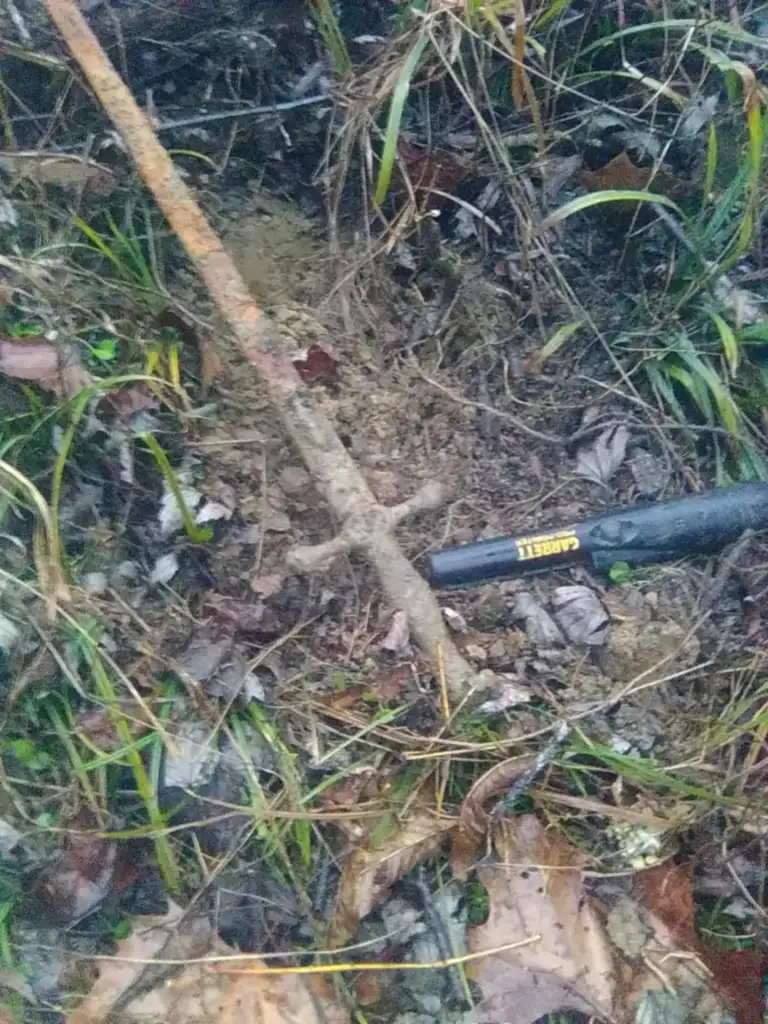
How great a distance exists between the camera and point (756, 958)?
1.35 metres

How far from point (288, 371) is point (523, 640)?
624mm

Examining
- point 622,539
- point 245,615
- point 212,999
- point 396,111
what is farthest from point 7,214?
point 212,999

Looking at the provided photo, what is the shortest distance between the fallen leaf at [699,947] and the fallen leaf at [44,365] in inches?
49.3

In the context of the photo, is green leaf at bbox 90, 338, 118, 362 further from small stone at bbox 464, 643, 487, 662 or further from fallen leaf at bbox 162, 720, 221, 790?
small stone at bbox 464, 643, 487, 662

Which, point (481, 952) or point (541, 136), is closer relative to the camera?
point (481, 952)

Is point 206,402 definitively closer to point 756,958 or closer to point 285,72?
point 285,72

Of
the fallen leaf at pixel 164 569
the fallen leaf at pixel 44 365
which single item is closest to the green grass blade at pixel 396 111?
the fallen leaf at pixel 44 365

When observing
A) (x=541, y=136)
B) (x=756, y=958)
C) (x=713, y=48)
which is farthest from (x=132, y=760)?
(x=713, y=48)

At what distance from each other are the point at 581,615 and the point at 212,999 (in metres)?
0.86

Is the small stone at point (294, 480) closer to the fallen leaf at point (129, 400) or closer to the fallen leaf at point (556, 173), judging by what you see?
the fallen leaf at point (129, 400)

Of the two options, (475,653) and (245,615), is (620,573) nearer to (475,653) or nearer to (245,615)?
(475,653)

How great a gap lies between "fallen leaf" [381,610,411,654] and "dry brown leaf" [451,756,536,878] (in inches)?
9.8

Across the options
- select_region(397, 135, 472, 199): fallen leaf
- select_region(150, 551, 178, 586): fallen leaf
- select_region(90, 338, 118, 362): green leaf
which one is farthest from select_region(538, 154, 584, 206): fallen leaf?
select_region(150, 551, 178, 586): fallen leaf

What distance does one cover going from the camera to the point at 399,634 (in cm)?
145
